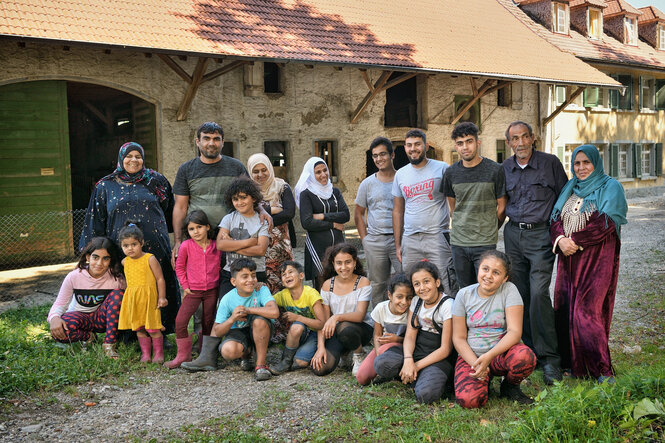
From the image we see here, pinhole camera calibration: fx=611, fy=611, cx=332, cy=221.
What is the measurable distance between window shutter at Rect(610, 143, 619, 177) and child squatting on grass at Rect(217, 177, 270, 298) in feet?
64.1

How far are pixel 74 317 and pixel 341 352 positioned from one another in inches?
90.0

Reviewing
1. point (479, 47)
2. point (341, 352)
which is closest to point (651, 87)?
point (479, 47)

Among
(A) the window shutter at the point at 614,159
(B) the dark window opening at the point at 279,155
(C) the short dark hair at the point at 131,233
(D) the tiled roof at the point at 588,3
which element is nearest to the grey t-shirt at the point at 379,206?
(C) the short dark hair at the point at 131,233

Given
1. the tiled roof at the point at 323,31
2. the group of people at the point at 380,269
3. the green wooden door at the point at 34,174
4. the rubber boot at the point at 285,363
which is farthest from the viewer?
the green wooden door at the point at 34,174

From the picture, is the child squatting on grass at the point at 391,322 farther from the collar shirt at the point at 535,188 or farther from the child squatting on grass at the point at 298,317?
the collar shirt at the point at 535,188

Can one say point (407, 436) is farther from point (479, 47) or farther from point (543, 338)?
point (479, 47)

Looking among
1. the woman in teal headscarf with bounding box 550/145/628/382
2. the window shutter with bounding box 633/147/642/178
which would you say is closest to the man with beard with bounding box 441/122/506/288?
the woman in teal headscarf with bounding box 550/145/628/382

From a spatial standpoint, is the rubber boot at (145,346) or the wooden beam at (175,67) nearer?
the rubber boot at (145,346)

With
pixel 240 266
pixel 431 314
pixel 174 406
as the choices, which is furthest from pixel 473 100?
pixel 174 406

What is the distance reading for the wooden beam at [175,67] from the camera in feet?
36.7

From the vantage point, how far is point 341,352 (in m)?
4.81

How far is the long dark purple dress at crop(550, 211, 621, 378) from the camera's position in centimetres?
427

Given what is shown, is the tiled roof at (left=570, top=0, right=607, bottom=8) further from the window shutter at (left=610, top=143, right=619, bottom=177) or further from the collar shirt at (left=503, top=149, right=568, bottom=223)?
the collar shirt at (left=503, top=149, right=568, bottom=223)

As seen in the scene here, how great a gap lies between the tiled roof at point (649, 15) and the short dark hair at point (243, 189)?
24851 mm
